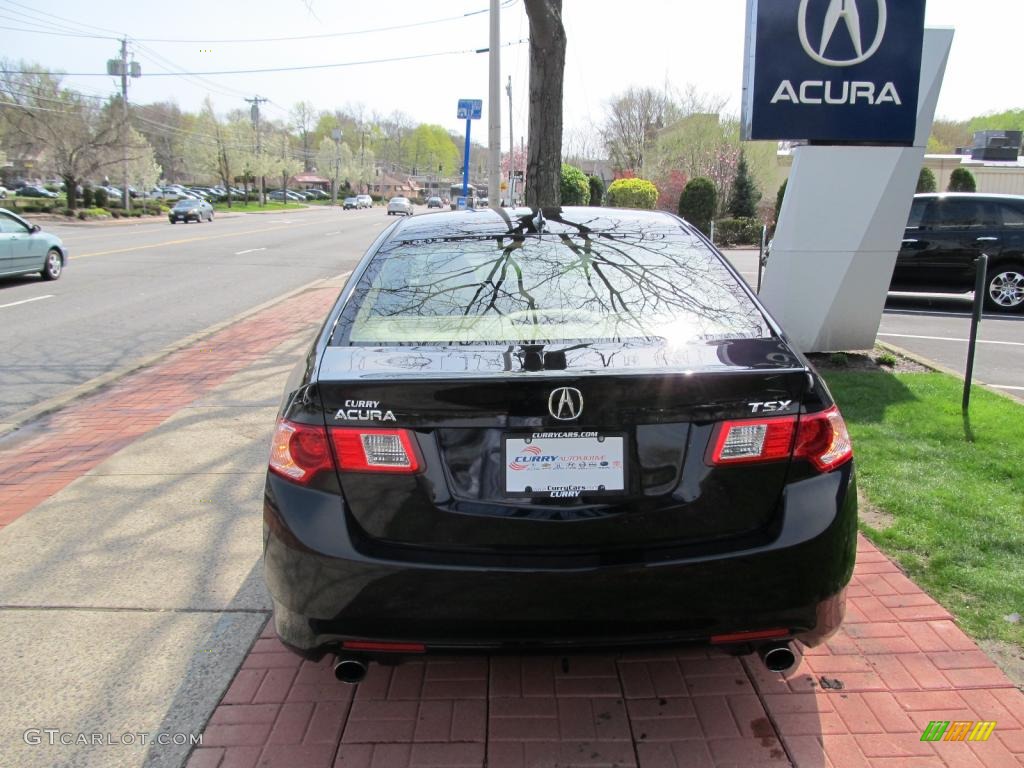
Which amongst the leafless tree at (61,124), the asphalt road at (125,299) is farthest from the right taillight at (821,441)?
the leafless tree at (61,124)

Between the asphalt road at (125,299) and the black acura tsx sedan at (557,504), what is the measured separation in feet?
18.2

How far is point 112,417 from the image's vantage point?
6223 mm

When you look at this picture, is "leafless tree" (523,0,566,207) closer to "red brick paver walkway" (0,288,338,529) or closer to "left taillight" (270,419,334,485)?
"red brick paver walkway" (0,288,338,529)

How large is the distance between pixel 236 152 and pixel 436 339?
87.3 metres

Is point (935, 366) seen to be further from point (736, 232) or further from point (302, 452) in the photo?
point (736, 232)

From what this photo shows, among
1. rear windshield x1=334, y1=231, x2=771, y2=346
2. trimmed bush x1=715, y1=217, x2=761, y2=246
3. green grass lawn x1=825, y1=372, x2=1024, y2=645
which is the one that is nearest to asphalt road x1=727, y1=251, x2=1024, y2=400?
green grass lawn x1=825, y1=372, x2=1024, y2=645

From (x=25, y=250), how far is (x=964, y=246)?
16171 millimetres

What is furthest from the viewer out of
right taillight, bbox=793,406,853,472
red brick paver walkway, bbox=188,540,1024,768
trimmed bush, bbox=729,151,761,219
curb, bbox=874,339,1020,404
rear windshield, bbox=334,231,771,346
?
trimmed bush, bbox=729,151,761,219

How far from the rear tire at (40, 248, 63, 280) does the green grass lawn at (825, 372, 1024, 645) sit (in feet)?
48.0

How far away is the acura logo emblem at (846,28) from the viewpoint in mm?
6676

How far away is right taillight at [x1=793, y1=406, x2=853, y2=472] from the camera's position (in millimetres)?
2271

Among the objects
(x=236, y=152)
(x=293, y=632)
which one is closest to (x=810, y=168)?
(x=293, y=632)

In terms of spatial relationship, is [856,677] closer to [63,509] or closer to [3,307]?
[63,509]

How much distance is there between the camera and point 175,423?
591cm
